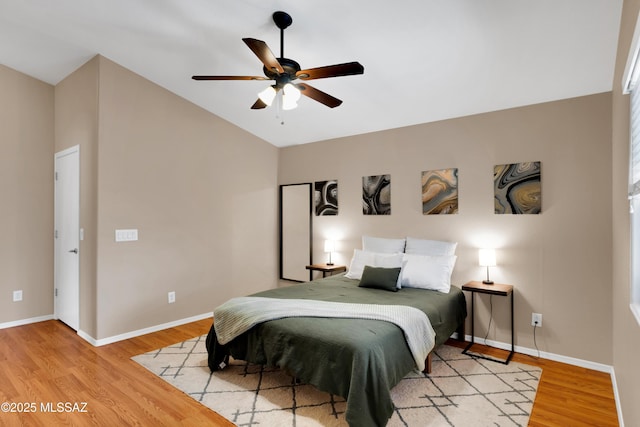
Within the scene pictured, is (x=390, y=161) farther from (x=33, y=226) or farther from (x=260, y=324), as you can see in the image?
(x=33, y=226)

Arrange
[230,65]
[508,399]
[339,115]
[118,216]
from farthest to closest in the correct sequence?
[339,115] → [118,216] → [230,65] → [508,399]

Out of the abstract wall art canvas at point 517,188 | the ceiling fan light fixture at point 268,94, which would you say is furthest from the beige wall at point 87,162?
the abstract wall art canvas at point 517,188

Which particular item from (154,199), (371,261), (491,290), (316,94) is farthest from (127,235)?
(491,290)

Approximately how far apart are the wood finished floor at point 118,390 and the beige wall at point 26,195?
0.76m

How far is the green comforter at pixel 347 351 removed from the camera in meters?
2.09

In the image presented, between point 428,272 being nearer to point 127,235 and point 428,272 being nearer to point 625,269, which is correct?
point 625,269

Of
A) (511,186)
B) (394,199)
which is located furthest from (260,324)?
(511,186)

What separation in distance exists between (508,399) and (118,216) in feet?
12.9

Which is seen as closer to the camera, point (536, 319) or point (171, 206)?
point (536, 319)

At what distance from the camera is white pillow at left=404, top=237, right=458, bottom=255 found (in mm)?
Result: 3785

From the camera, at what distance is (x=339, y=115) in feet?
13.9

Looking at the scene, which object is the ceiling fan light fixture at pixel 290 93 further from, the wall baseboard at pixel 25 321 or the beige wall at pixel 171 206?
the wall baseboard at pixel 25 321

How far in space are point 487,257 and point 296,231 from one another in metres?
2.79

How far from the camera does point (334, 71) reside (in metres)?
2.36
